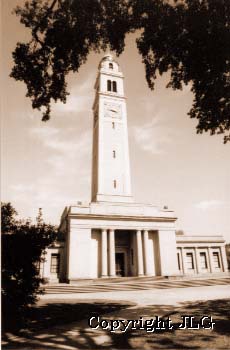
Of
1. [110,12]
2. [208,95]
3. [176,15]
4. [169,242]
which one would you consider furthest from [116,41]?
[169,242]

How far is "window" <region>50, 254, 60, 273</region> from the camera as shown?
31.1m

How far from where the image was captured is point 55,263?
31.5 metres

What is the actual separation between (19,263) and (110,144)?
94.8ft

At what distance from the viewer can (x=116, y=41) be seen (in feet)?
35.4

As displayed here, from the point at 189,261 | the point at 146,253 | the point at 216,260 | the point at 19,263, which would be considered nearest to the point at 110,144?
the point at 146,253

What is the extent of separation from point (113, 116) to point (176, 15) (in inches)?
1157

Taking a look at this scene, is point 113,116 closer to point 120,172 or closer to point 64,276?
point 120,172

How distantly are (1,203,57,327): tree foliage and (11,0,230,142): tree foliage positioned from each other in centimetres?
497

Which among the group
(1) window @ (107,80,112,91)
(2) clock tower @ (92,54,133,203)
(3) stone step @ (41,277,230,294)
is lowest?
(3) stone step @ (41,277,230,294)

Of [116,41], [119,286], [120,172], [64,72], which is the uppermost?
[120,172]

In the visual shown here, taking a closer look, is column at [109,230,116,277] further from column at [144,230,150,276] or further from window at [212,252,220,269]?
window at [212,252,220,269]

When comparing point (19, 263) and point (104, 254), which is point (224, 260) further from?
point (19, 263)

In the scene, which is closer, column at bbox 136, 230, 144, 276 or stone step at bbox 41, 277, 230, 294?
stone step at bbox 41, 277, 230, 294

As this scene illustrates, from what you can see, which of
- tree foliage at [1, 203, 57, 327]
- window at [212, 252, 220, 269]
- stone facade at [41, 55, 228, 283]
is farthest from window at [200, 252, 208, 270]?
tree foliage at [1, 203, 57, 327]
